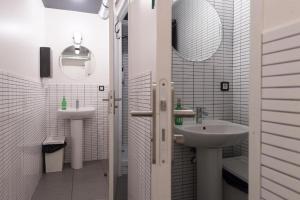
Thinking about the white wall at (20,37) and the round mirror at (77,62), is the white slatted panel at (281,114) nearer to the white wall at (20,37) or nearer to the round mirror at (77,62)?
the white wall at (20,37)

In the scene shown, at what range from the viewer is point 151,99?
0.65 m

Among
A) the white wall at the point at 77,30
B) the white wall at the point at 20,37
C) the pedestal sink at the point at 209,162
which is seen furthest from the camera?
the white wall at the point at 77,30

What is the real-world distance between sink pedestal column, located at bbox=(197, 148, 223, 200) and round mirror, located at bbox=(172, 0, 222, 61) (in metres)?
0.84

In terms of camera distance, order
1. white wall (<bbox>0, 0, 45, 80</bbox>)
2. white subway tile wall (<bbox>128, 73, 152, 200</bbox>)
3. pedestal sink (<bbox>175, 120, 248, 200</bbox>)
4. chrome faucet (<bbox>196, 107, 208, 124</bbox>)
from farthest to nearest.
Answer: chrome faucet (<bbox>196, 107, 208, 124</bbox>) < pedestal sink (<bbox>175, 120, 248, 200</bbox>) < white wall (<bbox>0, 0, 45, 80</bbox>) < white subway tile wall (<bbox>128, 73, 152, 200</bbox>)

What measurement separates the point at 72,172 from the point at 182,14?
7.82ft

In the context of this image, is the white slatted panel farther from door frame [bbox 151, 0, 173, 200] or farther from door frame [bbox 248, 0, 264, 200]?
door frame [bbox 151, 0, 173, 200]

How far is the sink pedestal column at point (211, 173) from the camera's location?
5.28 feet

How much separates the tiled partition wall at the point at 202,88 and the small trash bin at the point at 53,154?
5.70 feet

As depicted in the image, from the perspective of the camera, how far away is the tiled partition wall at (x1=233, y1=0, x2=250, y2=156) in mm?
1877

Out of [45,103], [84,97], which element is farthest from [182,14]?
[45,103]

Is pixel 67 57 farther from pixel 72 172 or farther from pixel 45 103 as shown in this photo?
pixel 72 172

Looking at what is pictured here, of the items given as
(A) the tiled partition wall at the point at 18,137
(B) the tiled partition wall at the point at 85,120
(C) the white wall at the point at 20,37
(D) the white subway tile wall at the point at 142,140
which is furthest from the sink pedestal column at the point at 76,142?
(D) the white subway tile wall at the point at 142,140

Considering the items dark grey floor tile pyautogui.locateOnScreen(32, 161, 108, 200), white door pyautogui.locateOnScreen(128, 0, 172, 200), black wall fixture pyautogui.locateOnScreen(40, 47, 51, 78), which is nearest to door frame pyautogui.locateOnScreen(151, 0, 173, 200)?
white door pyautogui.locateOnScreen(128, 0, 172, 200)

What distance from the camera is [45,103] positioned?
3.11 metres
